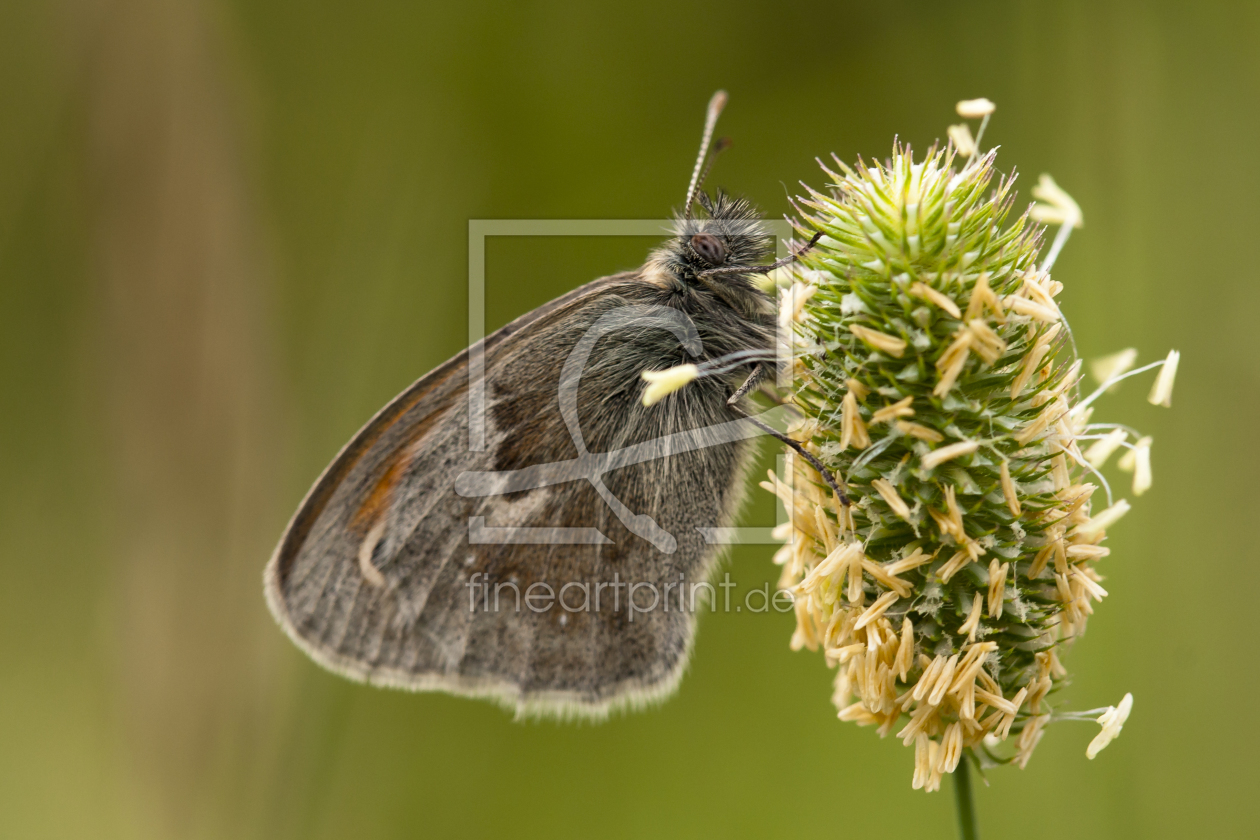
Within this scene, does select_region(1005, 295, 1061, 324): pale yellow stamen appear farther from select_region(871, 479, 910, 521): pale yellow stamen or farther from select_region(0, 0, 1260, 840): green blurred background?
select_region(0, 0, 1260, 840): green blurred background

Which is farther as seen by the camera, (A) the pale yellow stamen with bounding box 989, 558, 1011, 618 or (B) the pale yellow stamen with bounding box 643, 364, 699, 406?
(B) the pale yellow stamen with bounding box 643, 364, 699, 406

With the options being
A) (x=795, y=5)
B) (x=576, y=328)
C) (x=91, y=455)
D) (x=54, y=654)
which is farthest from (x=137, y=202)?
(x=795, y=5)

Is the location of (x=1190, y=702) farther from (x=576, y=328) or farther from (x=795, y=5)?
(x=795, y=5)

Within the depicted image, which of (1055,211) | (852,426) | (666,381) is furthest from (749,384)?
(1055,211)

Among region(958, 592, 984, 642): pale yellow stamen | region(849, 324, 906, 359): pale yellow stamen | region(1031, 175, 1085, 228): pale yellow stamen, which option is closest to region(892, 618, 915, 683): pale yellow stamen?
region(958, 592, 984, 642): pale yellow stamen

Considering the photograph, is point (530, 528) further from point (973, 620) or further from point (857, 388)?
point (973, 620)

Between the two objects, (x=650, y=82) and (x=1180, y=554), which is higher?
(x=650, y=82)
